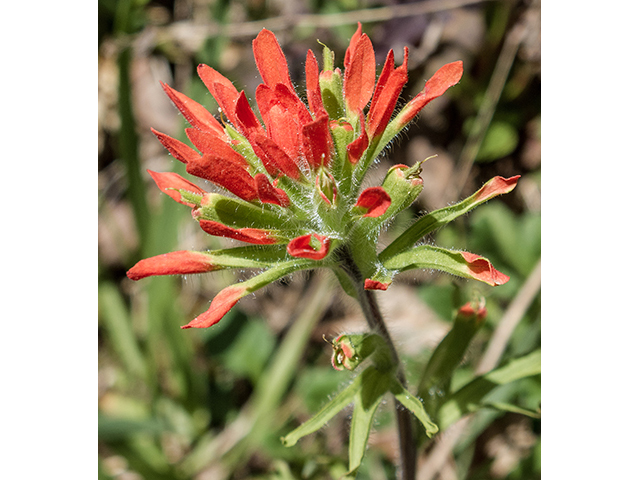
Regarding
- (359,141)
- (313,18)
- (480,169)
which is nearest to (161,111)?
(313,18)

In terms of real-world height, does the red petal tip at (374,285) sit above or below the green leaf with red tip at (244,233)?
below

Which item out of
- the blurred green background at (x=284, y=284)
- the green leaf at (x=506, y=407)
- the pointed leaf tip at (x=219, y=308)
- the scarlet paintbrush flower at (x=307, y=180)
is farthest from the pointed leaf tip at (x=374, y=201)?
the blurred green background at (x=284, y=284)

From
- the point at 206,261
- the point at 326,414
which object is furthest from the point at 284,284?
the point at 206,261

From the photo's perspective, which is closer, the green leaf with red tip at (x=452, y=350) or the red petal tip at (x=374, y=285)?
the red petal tip at (x=374, y=285)

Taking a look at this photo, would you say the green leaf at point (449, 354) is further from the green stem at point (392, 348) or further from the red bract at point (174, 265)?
the red bract at point (174, 265)

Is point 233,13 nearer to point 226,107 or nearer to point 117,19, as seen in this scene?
point 117,19

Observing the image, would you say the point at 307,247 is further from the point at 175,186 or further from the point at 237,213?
the point at 175,186

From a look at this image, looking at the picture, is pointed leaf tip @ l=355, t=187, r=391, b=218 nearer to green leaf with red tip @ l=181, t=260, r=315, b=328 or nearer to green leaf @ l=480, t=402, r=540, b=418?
green leaf with red tip @ l=181, t=260, r=315, b=328
